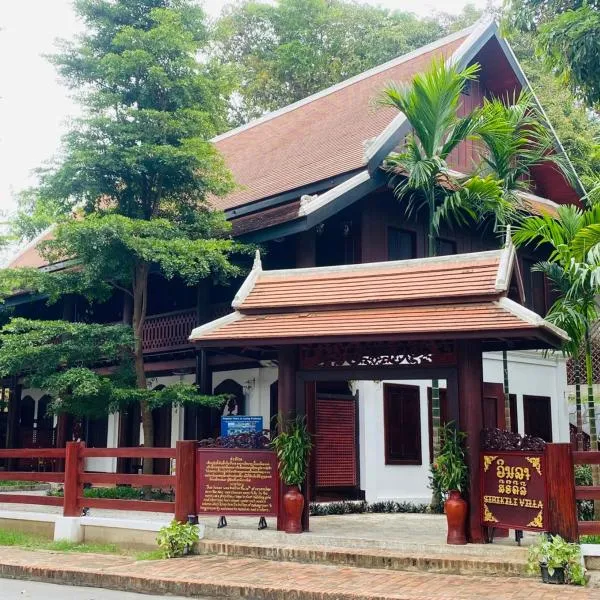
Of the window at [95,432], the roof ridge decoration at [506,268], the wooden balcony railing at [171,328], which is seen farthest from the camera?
the window at [95,432]

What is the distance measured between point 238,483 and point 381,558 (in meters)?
2.16

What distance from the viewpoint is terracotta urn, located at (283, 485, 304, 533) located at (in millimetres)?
9758

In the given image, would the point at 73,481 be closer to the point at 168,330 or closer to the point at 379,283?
the point at 379,283

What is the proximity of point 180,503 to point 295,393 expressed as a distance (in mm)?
1977

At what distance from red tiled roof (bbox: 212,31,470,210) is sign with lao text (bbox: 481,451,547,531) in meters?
6.59

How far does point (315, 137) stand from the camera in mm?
17781

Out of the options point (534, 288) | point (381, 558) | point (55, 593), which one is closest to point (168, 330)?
point (534, 288)

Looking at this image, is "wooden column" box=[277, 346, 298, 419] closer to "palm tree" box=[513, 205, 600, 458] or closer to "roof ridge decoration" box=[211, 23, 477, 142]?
"palm tree" box=[513, 205, 600, 458]

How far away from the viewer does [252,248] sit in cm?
1421

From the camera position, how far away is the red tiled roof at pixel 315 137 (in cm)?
1555

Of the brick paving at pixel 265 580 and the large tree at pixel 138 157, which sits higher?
the large tree at pixel 138 157

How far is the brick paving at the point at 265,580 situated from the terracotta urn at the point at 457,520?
0.68m

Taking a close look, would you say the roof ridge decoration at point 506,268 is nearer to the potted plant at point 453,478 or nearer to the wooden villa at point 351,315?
the wooden villa at point 351,315

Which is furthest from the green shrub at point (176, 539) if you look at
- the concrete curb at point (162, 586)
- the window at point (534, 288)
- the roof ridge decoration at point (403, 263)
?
the window at point (534, 288)
